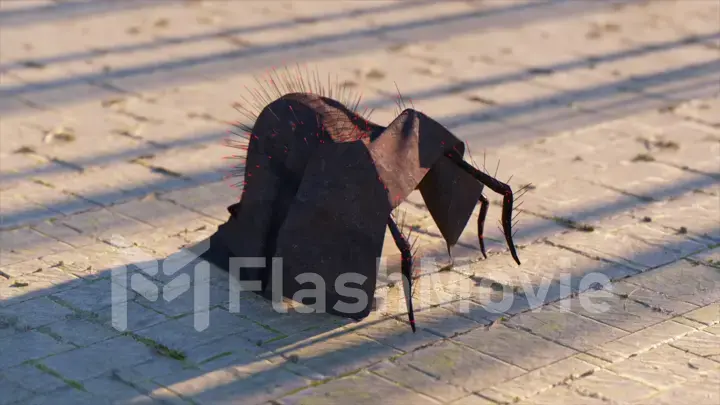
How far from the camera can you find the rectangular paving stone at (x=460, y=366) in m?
4.82

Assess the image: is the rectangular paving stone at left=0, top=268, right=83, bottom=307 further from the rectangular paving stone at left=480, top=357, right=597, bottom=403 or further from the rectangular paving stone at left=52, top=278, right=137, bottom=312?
the rectangular paving stone at left=480, top=357, right=597, bottom=403

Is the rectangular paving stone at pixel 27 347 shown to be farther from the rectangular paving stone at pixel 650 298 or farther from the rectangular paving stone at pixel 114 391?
the rectangular paving stone at pixel 650 298

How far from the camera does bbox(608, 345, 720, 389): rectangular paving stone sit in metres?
4.84

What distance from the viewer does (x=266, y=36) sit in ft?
34.4

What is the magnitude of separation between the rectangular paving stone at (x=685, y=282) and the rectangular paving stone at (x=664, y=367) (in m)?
0.62

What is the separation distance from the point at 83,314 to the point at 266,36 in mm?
5481

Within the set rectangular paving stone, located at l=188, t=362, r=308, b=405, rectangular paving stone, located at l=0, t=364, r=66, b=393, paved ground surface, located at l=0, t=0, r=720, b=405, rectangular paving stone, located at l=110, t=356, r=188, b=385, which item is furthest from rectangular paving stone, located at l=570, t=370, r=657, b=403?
rectangular paving stone, located at l=0, t=364, r=66, b=393

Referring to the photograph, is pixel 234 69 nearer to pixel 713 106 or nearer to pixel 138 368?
pixel 713 106

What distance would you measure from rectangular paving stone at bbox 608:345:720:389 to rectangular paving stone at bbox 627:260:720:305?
0.62m

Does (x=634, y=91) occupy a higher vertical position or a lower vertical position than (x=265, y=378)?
higher

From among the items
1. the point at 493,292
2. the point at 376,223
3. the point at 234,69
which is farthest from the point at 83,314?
the point at 234,69

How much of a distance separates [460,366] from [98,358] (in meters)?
1.55

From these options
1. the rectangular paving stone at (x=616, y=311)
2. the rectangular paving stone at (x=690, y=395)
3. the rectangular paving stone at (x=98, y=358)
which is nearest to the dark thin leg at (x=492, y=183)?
the rectangular paving stone at (x=616, y=311)

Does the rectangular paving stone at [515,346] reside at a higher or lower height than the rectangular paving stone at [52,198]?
lower
